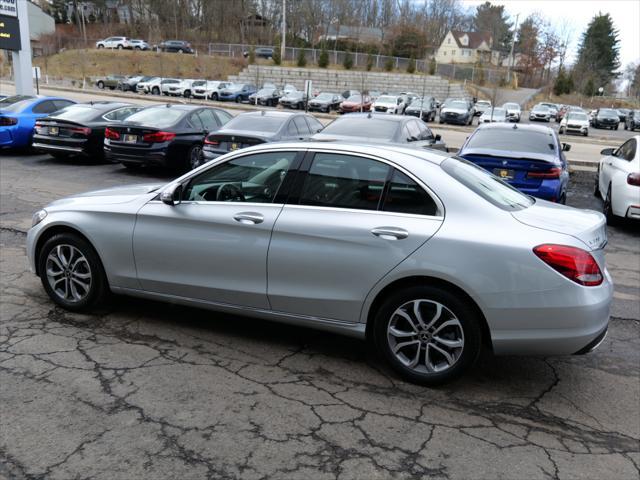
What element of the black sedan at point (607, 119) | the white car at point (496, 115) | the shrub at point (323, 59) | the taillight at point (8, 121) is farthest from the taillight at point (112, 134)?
the shrub at point (323, 59)

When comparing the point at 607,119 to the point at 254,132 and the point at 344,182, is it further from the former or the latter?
the point at 344,182

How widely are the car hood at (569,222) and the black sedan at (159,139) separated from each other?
9310mm

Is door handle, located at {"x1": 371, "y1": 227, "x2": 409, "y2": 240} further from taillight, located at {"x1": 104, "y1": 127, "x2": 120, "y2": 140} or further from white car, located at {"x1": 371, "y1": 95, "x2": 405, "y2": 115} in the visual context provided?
white car, located at {"x1": 371, "y1": 95, "x2": 405, "y2": 115}

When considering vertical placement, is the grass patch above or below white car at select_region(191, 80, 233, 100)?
above

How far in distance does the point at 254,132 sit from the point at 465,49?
119192 millimetres

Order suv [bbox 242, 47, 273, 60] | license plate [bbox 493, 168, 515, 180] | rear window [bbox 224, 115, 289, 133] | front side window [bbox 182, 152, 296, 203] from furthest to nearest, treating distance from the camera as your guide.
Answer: suv [bbox 242, 47, 273, 60] < rear window [bbox 224, 115, 289, 133] < license plate [bbox 493, 168, 515, 180] < front side window [bbox 182, 152, 296, 203]

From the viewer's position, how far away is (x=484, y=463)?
10.2ft

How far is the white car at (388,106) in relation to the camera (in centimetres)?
4025

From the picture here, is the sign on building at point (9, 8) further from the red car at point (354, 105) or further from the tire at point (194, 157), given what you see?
the red car at point (354, 105)

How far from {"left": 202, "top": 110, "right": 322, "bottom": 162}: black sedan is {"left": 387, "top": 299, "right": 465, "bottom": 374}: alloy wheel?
7.16 meters

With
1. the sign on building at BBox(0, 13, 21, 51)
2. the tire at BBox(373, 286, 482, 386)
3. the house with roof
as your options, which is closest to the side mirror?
the tire at BBox(373, 286, 482, 386)

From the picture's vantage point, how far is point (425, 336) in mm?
3852

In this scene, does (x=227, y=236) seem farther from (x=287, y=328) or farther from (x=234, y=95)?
(x=234, y=95)

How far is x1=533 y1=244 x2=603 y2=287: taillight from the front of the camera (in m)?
3.59
